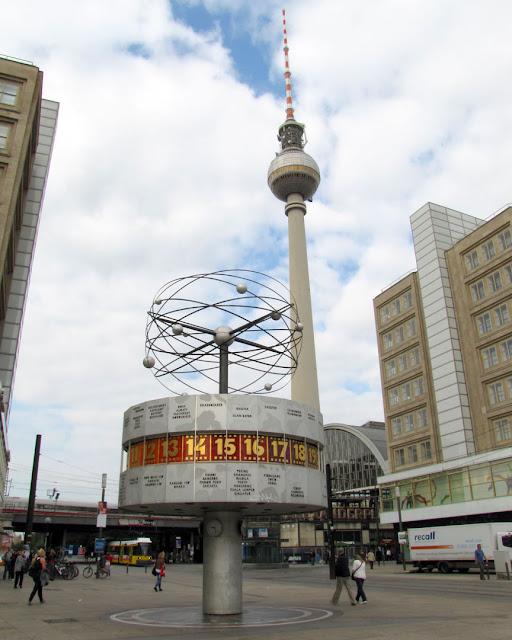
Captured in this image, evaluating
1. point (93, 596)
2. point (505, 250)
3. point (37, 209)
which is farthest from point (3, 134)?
point (505, 250)

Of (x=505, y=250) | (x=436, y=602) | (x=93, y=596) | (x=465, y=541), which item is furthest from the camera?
(x=505, y=250)

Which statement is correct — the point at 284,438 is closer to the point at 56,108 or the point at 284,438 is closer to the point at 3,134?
the point at 3,134

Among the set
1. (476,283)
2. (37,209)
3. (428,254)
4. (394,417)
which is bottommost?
(394,417)

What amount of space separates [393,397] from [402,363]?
4360 millimetres

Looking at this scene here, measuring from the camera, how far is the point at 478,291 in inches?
2164

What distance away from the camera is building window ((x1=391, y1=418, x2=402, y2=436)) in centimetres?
6262

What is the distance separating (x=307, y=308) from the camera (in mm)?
97875

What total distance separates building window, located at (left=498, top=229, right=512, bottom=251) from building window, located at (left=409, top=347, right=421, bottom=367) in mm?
15028

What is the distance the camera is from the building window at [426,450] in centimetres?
5712

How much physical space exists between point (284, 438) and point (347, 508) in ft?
268

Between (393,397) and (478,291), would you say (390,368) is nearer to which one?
(393,397)

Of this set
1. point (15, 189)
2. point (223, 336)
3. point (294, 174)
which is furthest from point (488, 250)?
point (294, 174)

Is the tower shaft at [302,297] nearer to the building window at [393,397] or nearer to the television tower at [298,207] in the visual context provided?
the television tower at [298,207]

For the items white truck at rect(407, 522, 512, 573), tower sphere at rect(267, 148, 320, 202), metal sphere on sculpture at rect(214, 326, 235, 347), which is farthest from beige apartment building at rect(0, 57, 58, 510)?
tower sphere at rect(267, 148, 320, 202)
